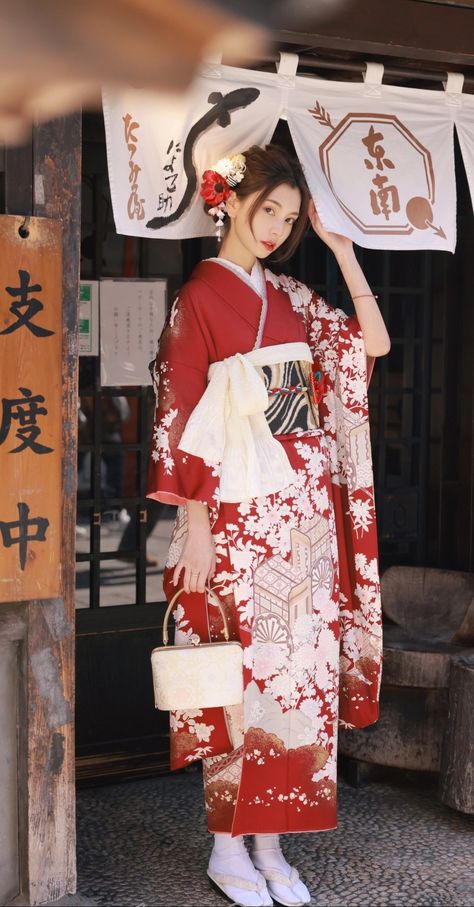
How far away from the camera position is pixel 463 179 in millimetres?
6121

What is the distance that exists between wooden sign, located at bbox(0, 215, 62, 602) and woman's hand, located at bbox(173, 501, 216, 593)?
21.4 inches

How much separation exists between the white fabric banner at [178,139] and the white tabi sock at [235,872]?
237cm

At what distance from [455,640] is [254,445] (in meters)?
1.90

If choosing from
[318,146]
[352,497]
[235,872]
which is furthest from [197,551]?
[318,146]

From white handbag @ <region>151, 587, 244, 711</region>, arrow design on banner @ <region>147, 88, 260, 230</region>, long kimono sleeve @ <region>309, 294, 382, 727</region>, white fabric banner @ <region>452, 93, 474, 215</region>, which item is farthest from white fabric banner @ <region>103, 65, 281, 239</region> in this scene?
white handbag @ <region>151, 587, 244, 711</region>

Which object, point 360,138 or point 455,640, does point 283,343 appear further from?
point 455,640

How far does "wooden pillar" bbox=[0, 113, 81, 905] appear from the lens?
3.97 m

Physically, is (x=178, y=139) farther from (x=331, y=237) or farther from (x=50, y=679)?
(x=50, y=679)

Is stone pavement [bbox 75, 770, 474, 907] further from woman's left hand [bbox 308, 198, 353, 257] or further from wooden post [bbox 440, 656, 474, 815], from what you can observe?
woman's left hand [bbox 308, 198, 353, 257]

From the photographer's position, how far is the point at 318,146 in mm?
4488

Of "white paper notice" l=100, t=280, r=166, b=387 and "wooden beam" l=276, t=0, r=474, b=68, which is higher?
"wooden beam" l=276, t=0, r=474, b=68

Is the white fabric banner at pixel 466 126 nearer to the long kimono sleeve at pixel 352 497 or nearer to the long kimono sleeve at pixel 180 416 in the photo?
the long kimono sleeve at pixel 352 497

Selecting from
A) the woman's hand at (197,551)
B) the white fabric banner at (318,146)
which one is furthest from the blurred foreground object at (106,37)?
the woman's hand at (197,551)

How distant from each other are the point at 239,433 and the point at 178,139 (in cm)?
115
